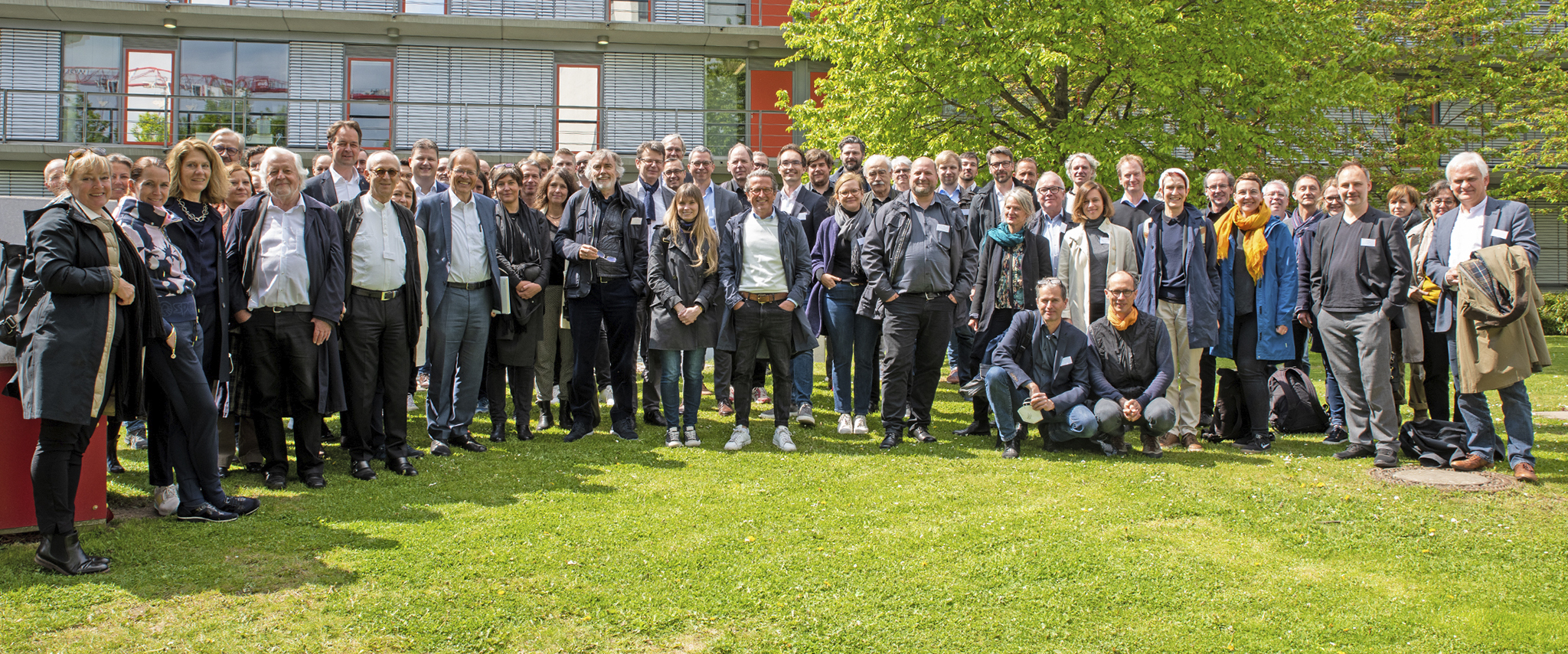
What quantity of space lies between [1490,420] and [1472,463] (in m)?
0.34

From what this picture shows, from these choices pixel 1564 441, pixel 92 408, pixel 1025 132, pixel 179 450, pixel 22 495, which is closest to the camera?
pixel 92 408

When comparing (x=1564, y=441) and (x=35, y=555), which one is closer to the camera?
(x=35, y=555)

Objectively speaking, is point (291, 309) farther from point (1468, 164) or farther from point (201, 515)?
point (1468, 164)

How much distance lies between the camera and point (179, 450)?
5340 millimetres

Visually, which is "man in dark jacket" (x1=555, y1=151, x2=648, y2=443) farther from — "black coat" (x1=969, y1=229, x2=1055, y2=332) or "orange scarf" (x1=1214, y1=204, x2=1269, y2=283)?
"orange scarf" (x1=1214, y1=204, x2=1269, y2=283)

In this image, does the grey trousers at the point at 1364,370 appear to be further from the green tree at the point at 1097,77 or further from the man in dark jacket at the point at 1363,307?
the green tree at the point at 1097,77

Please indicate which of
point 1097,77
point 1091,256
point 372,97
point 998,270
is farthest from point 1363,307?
point 372,97

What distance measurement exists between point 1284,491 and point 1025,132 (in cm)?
1232

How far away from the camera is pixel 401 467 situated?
6598mm

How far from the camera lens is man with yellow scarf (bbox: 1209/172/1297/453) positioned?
25.6ft

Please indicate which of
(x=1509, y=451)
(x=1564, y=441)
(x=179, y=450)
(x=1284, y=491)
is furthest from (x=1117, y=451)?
(x=179, y=450)

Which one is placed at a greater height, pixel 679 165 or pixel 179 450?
pixel 679 165

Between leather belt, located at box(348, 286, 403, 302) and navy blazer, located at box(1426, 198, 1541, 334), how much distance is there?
712cm

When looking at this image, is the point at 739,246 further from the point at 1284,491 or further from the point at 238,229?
the point at 1284,491
